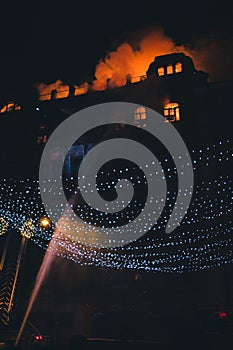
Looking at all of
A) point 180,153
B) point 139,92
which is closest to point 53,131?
point 139,92

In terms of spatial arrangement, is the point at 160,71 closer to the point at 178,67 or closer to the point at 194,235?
the point at 178,67

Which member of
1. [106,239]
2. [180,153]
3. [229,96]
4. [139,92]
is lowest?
[106,239]

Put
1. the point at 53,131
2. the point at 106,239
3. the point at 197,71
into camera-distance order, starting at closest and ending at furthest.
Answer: the point at 106,239 < the point at 197,71 < the point at 53,131

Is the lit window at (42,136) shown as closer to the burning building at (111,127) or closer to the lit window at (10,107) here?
the burning building at (111,127)

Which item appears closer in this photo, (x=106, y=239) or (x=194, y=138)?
(x=106, y=239)

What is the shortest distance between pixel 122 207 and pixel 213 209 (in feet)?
17.1

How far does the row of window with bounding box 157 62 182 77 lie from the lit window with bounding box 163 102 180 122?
2.43m

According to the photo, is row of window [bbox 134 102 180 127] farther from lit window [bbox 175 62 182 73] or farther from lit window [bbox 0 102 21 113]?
lit window [bbox 0 102 21 113]

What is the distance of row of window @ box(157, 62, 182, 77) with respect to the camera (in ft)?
89.5

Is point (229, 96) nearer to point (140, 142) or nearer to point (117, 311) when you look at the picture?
point (140, 142)

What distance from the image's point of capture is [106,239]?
2323 centimetres

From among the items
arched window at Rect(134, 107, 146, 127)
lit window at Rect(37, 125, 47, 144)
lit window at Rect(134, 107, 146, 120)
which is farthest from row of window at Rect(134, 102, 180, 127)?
lit window at Rect(37, 125, 47, 144)

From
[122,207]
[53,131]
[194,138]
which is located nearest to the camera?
[122,207]

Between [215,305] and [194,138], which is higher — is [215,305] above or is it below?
below
